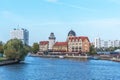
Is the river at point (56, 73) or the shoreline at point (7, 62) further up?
the shoreline at point (7, 62)

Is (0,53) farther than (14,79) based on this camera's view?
Yes

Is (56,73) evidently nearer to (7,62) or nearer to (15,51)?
(7,62)

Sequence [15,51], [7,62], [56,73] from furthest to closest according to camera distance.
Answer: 1. [15,51]
2. [7,62]
3. [56,73]

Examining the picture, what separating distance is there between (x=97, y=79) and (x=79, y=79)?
2964 millimetres

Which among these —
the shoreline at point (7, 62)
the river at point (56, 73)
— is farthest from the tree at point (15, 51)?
the river at point (56, 73)

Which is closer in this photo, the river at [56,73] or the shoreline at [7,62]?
the river at [56,73]

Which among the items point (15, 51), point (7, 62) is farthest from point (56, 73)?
point (15, 51)

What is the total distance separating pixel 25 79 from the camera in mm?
53688

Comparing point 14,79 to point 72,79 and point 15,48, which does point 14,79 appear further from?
point 15,48

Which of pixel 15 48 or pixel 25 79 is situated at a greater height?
pixel 15 48

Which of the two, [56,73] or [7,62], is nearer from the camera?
[56,73]

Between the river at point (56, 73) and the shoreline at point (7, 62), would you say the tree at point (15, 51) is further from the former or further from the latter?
the river at point (56, 73)

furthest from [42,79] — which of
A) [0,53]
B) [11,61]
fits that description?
[0,53]

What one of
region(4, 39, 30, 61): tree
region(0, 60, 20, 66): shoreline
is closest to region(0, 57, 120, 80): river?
region(0, 60, 20, 66): shoreline
